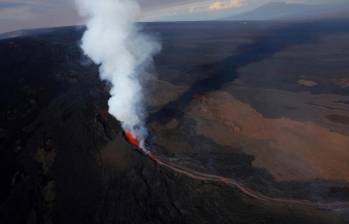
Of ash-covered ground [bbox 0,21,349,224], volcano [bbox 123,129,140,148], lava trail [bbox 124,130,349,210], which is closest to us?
lava trail [bbox 124,130,349,210]

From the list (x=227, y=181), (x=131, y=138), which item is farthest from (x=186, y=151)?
(x=227, y=181)

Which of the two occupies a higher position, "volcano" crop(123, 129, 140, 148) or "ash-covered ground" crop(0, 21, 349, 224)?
"volcano" crop(123, 129, 140, 148)

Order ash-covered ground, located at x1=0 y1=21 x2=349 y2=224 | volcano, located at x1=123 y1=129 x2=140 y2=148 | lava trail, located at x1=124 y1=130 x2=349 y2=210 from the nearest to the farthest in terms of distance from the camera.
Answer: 1. lava trail, located at x1=124 y1=130 x2=349 y2=210
2. ash-covered ground, located at x1=0 y1=21 x2=349 y2=224
3. volcano, located at x1=123 y1=129 x2=140 y2=148

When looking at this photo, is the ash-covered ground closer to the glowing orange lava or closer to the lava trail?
the lava trail

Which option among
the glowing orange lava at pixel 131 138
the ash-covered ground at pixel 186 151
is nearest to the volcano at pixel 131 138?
the glowing orange lava at pixel 131 138

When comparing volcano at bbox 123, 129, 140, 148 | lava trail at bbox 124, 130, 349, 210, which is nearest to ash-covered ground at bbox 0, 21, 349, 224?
lava trail at bbox 124, 130, 349, 210

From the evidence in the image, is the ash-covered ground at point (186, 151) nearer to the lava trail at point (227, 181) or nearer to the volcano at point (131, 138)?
the lava trail at point (227, 181)

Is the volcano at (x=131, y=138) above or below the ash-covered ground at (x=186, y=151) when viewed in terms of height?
above

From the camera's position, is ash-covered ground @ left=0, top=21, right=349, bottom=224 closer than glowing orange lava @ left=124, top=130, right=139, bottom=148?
Yes
